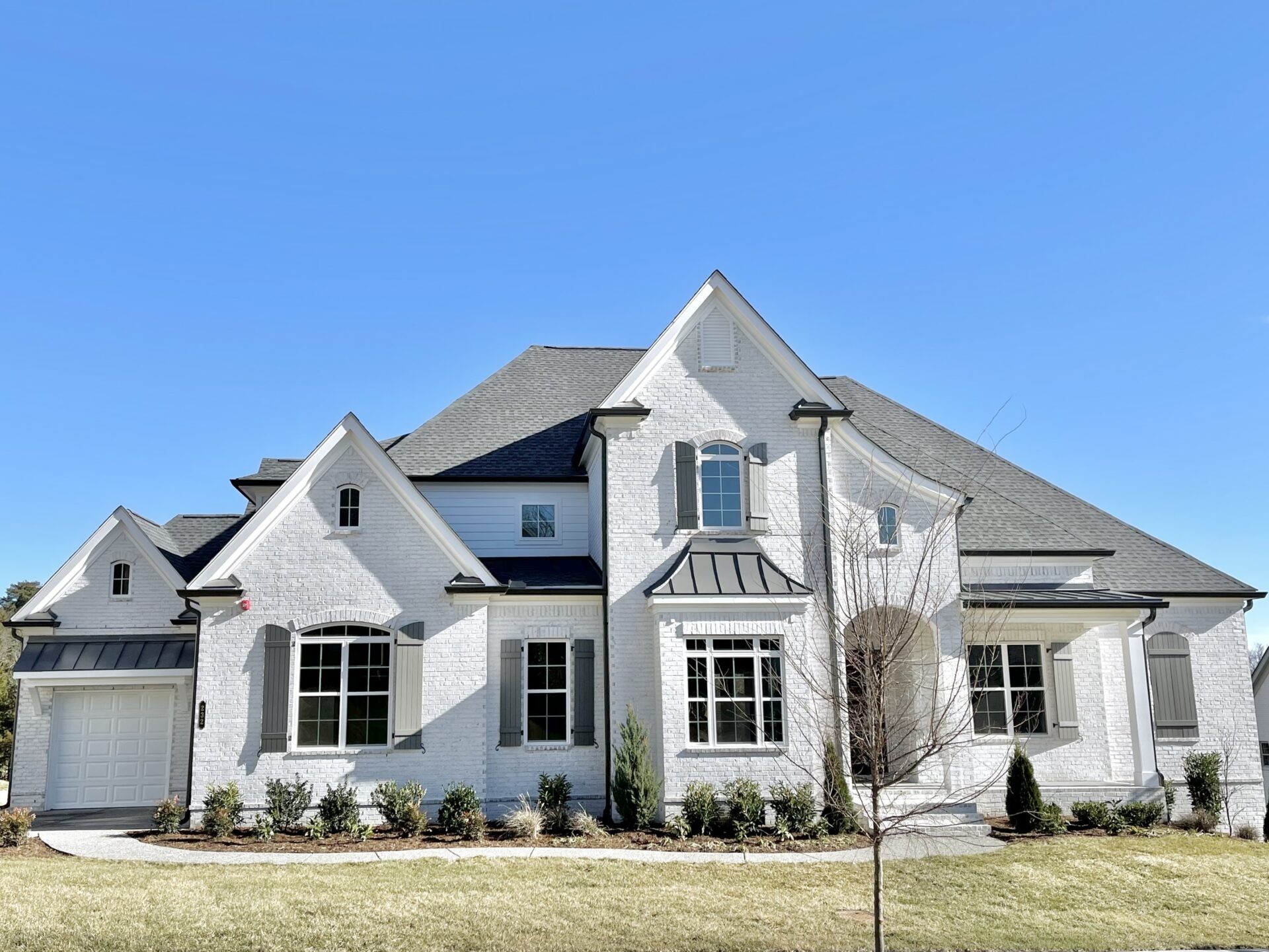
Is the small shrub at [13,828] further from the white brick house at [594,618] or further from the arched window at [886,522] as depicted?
the arched window at [886,522]

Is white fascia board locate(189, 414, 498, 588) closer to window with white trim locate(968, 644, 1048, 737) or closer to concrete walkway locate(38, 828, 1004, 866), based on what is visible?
concrete walkway locate(38, 828, 1004, 866)

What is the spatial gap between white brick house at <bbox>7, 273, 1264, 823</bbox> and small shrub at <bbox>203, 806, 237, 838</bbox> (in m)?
0.72

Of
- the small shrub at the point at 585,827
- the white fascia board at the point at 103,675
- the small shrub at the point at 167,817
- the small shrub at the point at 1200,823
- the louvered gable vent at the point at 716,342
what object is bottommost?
the small shrub at the point at 1200,823

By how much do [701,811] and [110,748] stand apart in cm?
1243

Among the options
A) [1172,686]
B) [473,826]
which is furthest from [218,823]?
[1172,686]

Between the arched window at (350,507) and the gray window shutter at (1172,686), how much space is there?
1758 cm

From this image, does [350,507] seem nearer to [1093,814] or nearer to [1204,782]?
[1093,814]

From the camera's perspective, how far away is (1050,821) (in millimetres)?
18375

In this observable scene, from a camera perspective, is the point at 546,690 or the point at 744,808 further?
the point at 546,690

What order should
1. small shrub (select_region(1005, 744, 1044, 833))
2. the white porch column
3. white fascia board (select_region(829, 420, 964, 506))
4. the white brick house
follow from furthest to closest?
white fascia board (select_region(829, 420, 964, 506)), the white porch column, the white brick house, small shrub (select_region(1005, 744, 1044, 833))

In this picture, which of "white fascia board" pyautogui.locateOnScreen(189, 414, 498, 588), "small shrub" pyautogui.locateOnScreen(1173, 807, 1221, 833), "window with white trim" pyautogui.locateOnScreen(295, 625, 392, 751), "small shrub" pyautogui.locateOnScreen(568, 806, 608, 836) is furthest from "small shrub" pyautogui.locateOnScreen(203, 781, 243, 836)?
"small shrub" pyautogui.locateOnScreen(1173, 807, 1221, 833)

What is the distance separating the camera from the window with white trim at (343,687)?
1906 centimetres

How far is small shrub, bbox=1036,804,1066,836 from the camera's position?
60.3 ft

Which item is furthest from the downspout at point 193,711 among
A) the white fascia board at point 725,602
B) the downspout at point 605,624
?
the white fascia board at point 725,602
